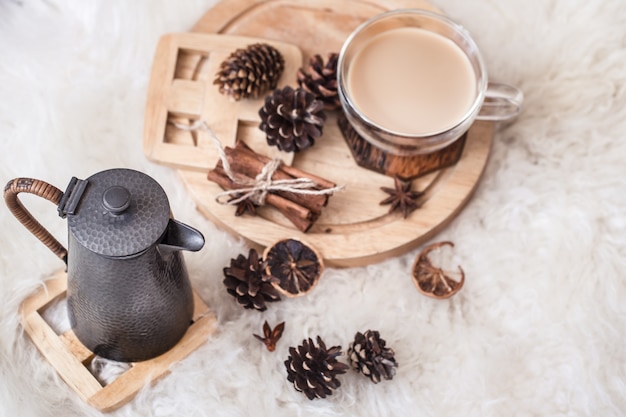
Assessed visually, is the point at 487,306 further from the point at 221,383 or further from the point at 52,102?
the point at 52,102

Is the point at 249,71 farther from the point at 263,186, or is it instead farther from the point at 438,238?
the point at 438,238

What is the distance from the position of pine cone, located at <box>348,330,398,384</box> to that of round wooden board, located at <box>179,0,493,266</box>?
0.38ft

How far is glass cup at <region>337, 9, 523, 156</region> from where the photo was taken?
2.99ft

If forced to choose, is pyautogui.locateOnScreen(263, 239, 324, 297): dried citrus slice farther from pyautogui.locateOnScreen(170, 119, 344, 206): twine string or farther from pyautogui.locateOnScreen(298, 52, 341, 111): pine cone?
pyautogui.locateOnScreen(298, 52, 341, 111): pine cone

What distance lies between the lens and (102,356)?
846 mm

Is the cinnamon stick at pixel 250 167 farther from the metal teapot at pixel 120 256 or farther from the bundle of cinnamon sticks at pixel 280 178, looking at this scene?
the metal teapot at pixel 120 256

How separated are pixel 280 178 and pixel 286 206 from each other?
39mm

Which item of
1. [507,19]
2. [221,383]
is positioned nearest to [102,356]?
[221,383]

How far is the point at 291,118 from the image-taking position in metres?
0.93

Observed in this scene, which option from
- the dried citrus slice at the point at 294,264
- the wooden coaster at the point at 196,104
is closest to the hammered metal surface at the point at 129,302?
the dried citrus slice at the point at 294,264

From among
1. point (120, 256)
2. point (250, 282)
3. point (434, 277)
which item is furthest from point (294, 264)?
point (120, 256)

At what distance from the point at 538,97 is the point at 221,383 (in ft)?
2.02

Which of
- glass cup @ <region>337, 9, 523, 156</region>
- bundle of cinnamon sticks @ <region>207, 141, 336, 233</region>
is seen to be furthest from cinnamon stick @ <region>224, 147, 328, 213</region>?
glass cup @ <region>337, 9, 523, 156</region>

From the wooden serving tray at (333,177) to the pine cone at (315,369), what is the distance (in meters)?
0.13
